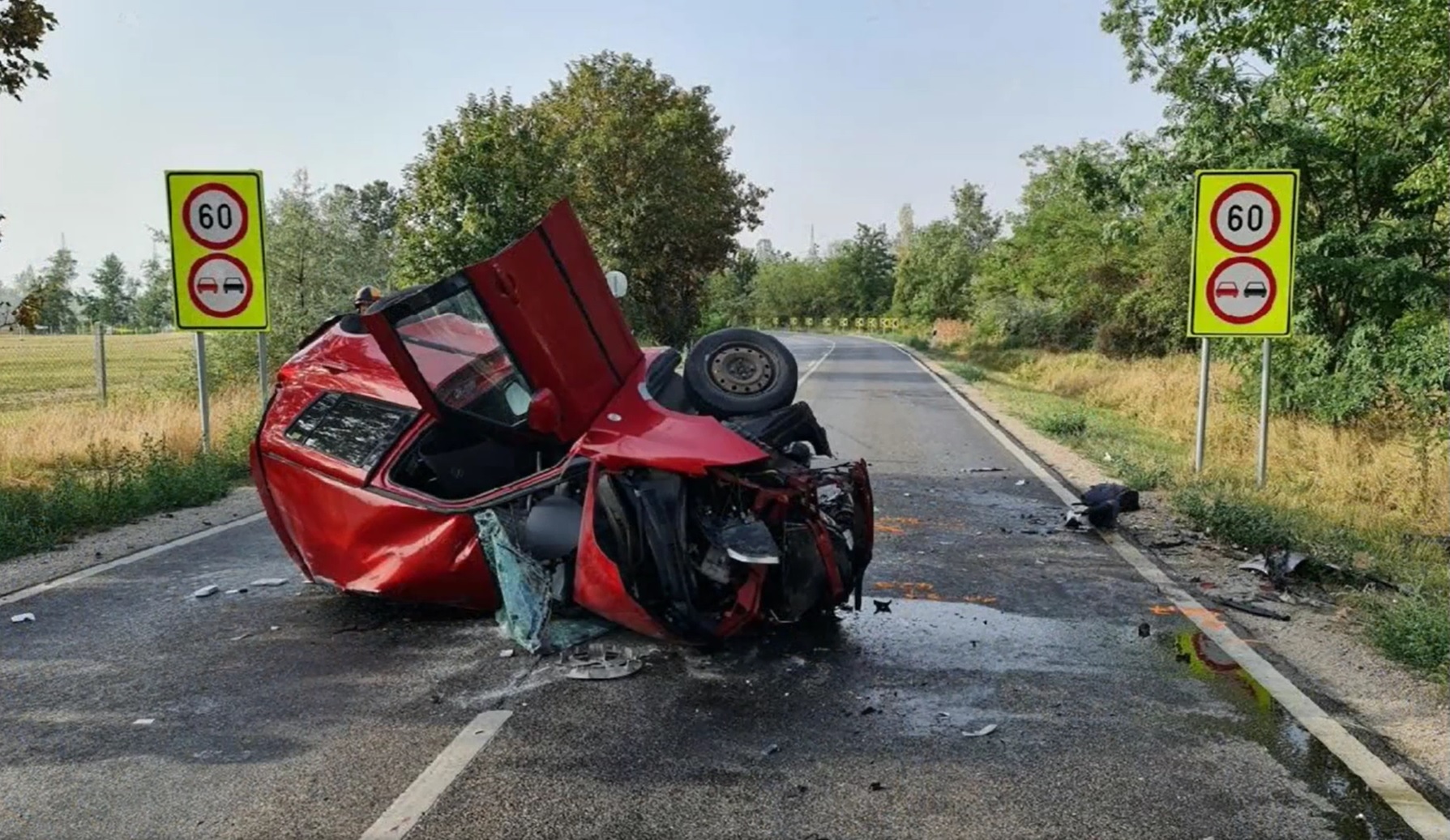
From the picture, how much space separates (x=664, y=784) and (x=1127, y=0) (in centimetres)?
2111

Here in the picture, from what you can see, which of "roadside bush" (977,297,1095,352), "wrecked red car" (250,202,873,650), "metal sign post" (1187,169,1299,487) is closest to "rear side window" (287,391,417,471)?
"wrecked red car" (250,202,873,650)

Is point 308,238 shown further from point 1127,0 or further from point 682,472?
point 682,472

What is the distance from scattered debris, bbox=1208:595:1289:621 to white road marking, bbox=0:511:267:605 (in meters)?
6.95

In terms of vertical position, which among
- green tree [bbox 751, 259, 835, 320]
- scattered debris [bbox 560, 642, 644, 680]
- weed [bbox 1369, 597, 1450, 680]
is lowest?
scattered debris [bbox 560, 642, 644, 680]

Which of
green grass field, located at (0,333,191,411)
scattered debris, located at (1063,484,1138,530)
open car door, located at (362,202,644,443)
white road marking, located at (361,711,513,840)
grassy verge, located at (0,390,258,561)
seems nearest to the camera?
white road marking, located at (361,711,513,840)

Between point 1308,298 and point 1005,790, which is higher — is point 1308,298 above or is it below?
above

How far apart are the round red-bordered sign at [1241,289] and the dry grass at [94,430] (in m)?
10.6

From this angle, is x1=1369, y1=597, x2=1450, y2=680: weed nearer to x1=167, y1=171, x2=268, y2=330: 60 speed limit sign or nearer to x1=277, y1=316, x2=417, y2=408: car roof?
x1=277, y1=316, x2=417, y2=408: car roof

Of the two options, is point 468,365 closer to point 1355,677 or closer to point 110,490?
point 1355,677

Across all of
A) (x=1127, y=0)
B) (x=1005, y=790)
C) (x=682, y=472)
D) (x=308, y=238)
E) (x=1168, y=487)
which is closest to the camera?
(x=1005, y=790)

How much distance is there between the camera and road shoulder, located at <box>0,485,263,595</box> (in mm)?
7031

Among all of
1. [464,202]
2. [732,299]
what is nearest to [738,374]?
[464,202]

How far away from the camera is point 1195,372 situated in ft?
72.0

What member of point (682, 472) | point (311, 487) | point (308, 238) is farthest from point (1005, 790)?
point (308, 238)
